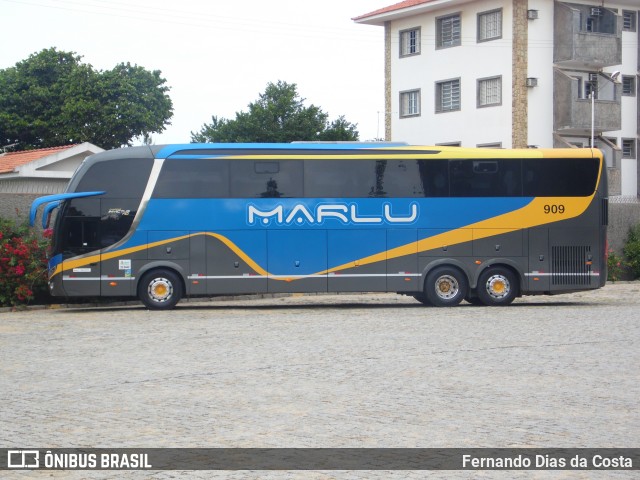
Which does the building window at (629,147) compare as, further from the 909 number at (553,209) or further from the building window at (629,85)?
the 909 number at (553,209)

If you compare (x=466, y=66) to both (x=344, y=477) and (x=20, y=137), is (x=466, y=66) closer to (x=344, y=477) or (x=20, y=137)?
(x=20, y=137)

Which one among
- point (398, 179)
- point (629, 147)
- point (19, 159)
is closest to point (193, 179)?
point (398, 179)

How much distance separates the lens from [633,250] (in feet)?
122

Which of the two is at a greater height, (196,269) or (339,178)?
(339,178)

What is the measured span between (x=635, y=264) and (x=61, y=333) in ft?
77.9

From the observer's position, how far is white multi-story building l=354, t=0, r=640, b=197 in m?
49.1

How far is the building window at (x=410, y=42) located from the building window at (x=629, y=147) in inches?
429

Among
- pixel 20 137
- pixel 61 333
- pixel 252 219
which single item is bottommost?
pixel 61 333

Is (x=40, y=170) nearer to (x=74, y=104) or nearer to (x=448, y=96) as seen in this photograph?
(x=448, y=96)

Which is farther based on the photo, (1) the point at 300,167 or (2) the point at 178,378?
(1) the point at 300,167

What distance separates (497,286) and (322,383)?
46.6 ft

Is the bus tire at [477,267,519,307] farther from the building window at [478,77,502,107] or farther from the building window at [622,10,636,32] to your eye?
the building window at [622,10,636,32]

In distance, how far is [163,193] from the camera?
24672 mm

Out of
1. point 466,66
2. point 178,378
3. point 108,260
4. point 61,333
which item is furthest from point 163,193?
point 466,66
